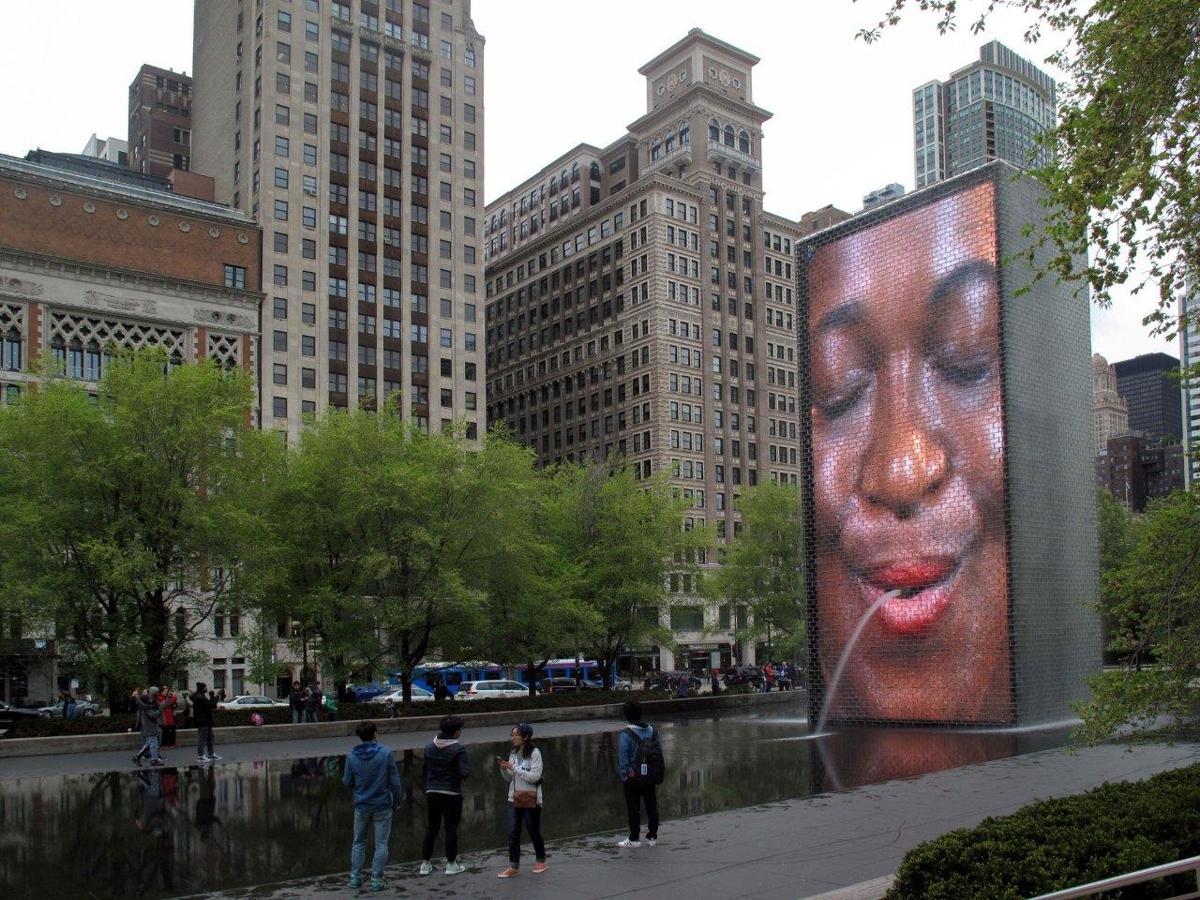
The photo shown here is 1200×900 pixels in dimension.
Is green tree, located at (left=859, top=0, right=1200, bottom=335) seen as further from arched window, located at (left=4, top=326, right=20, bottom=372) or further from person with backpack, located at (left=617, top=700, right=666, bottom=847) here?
arched window, located at (left=4, top=326, right=20, bottom=372)

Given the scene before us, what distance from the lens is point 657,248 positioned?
106 m

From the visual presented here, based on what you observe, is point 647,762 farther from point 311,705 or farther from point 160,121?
point 160,121

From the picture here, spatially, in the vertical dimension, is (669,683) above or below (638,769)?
below

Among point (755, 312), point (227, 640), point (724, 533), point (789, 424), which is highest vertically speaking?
point (755, 312)

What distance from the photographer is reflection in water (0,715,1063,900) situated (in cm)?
1330

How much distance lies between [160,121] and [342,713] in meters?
88.6

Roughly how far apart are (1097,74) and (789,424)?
105075mm

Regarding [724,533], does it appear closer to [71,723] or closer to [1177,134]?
[71,723]

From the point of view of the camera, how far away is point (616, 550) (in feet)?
154

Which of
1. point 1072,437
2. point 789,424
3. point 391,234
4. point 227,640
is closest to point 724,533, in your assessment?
point 789,424

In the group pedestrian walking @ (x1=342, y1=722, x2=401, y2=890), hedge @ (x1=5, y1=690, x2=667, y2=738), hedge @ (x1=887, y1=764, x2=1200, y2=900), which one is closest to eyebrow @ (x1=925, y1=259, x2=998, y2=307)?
hedge @ (x1=5, y1=690, x2=667, y2=738)

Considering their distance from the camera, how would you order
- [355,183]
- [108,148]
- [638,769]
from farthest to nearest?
[108,148] → [355,183] → [638,769]

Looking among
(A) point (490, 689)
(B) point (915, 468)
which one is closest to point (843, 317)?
(B) point (915, 468)

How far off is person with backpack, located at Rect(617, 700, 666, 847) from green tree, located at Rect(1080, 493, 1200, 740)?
4811 millimetres
